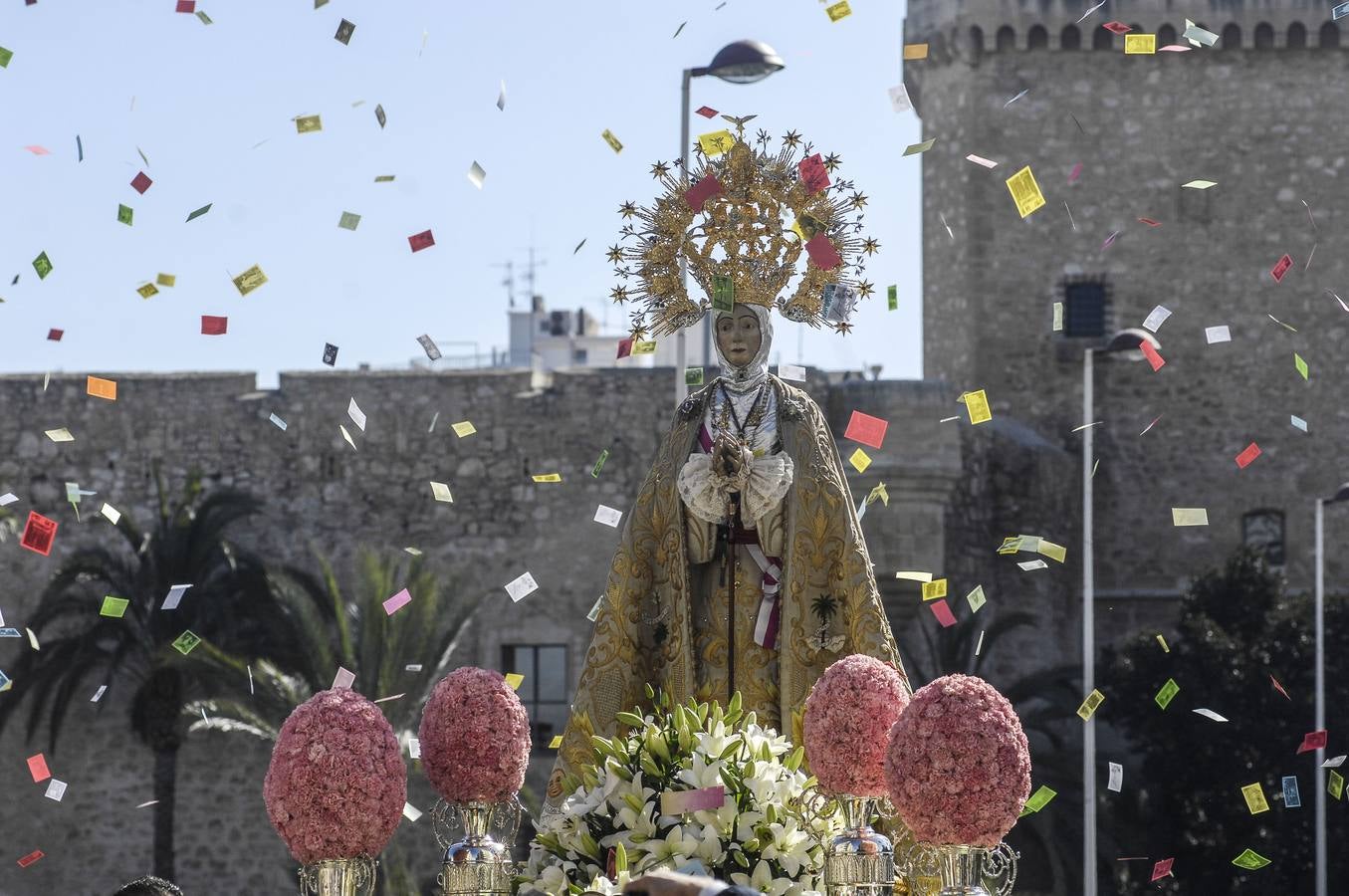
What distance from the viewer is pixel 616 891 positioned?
568cm

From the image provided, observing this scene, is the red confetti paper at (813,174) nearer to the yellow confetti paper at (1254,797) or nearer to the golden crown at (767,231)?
the golden crown at (767,231)

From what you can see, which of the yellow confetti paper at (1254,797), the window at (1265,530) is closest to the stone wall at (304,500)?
the yellow confetti paper at (1254,797)

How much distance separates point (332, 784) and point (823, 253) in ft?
7.09

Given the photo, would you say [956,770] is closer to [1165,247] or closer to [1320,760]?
[1320,760]

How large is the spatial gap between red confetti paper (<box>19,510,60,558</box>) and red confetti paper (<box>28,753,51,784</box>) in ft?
6.57

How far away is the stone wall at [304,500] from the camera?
23422 millimetres

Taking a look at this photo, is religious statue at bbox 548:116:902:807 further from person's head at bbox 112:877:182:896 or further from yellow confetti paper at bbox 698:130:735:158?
person's head at bbox 112:877:182:896

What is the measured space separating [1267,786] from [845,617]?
50.7 feet

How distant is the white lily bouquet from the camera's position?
5941mm

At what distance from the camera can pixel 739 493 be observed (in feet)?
23.4

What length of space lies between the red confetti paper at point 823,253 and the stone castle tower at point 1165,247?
64.1 feet

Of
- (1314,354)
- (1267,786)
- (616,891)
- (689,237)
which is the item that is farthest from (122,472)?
(616,891)

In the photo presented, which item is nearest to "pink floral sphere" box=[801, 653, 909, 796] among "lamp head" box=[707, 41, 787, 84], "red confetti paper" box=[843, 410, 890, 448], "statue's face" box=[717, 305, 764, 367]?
"statue's face" box=[717, 305, 764, 367]

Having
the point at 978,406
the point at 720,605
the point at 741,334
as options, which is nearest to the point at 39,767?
the point at 978,406
